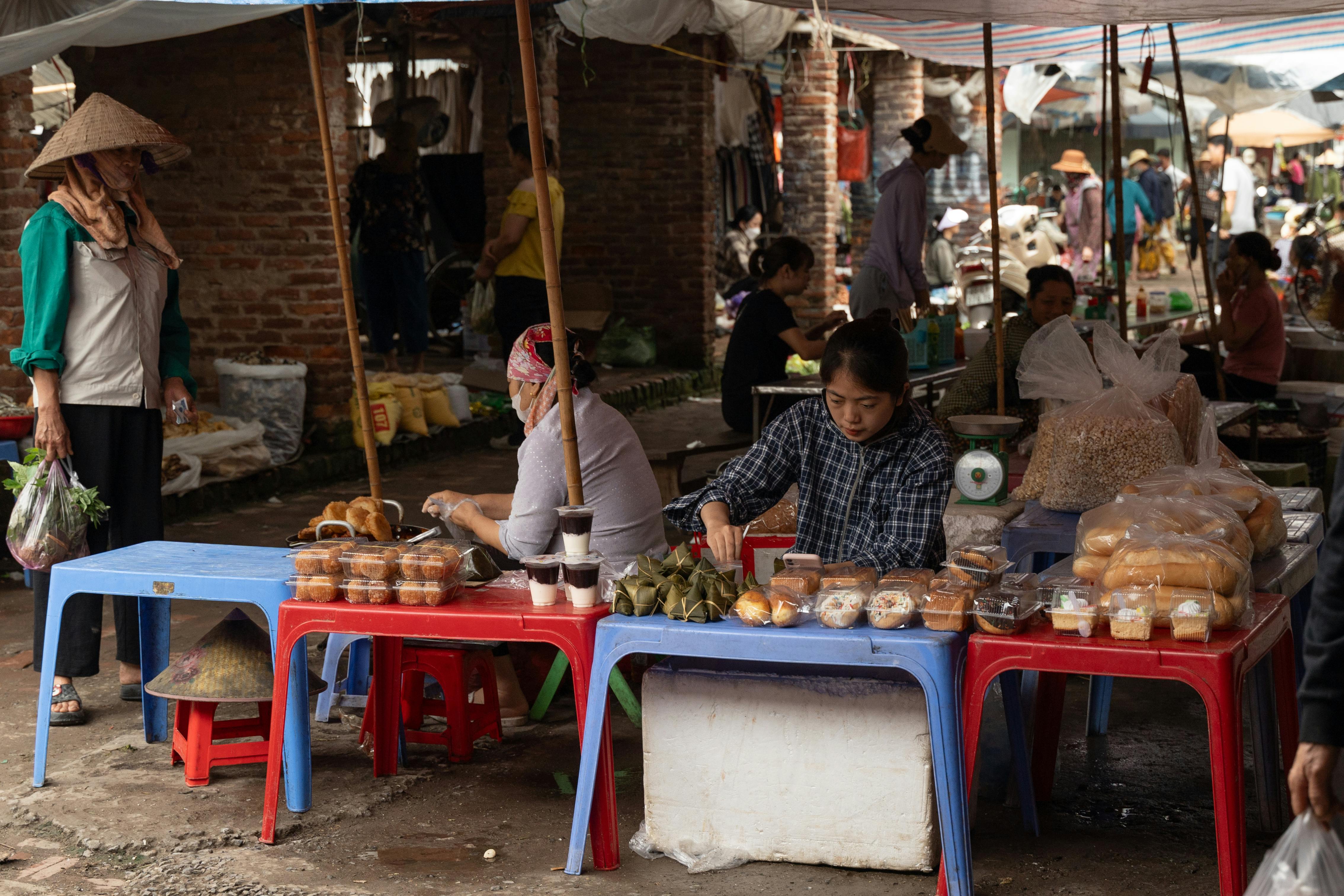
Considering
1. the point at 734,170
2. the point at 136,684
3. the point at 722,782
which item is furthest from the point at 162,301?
the point at 734,170

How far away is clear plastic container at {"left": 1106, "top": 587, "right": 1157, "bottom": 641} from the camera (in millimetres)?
2844

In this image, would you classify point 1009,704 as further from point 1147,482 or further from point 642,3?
point 642,3

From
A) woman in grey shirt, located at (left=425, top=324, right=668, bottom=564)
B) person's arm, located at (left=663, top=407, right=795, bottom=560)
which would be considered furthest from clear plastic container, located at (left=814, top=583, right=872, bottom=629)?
woman in grey shirt, located at (left=425, top=324, right=668, bottom=564)

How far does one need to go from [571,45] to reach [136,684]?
8081 mm

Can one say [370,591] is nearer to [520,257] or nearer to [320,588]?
[320,588]

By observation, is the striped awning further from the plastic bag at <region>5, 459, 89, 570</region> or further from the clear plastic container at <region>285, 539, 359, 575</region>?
the clear plastic container at <region>285, 539, 359, 575</region>

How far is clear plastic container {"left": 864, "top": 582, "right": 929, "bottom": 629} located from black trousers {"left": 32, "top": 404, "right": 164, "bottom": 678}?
2.53m

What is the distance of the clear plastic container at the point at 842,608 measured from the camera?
3.00 meters

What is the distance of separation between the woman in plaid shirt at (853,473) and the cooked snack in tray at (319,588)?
0.87m

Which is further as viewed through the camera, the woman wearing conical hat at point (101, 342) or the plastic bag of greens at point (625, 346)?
the plastic bag of greens at point (625, 346)

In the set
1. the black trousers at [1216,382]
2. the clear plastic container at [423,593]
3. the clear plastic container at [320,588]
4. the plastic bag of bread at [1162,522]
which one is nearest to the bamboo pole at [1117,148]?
the black trousers at [1216,382]

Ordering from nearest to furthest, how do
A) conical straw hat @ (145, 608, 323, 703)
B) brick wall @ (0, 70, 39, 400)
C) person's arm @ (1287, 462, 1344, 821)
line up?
person's arm @ (1287, 462, 1344, 821) → conical straw hat @ (145, 608, 323, 703) → brick wall @ (0, 70, 39, 400)

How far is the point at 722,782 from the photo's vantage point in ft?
10.9

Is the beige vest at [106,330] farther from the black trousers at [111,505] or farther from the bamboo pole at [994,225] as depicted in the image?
the bamboo pole at [994,225]
